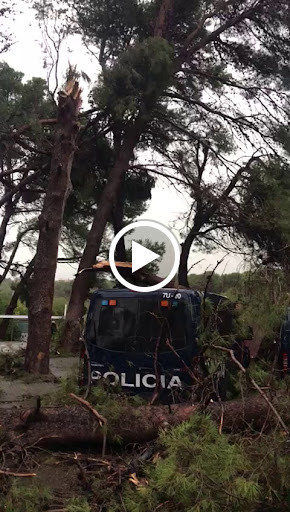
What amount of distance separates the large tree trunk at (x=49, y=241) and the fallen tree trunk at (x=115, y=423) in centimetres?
437

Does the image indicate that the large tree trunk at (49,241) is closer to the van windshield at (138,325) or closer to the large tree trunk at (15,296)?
the van windshield at (138,325)

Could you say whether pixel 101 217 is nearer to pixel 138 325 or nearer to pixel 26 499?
pixel 138 325

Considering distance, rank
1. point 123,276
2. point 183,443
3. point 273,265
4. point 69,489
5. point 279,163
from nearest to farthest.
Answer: point 183,443, point 69,489, point 273,265, point 123,276, point 279,163

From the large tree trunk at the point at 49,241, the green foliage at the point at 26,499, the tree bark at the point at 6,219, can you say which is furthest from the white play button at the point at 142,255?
the green foliage at the point at 26,499

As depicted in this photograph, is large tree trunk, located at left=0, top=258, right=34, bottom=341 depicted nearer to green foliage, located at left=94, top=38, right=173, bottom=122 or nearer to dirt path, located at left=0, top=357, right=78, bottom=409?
green foliage, located at left=94, top=38, right=173, bottom=122

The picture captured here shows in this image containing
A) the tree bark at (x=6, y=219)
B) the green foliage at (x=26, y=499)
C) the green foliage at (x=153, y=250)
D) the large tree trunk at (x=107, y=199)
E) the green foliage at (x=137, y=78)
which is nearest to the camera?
the green foliage at (x=26, y=499)

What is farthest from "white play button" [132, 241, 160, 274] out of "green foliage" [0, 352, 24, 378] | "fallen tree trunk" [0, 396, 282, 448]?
"fallen tree trunk" [0, 396, 282, 448]

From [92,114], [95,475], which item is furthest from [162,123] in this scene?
[95,475]

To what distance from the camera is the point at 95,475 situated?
4.10m

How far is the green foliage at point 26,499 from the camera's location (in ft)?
11.5

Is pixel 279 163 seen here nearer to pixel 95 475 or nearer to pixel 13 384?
pixel 13 384

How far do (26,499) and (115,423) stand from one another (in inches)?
50.6

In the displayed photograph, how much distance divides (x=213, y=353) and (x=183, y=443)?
162cm

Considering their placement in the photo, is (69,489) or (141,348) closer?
(69,489)
